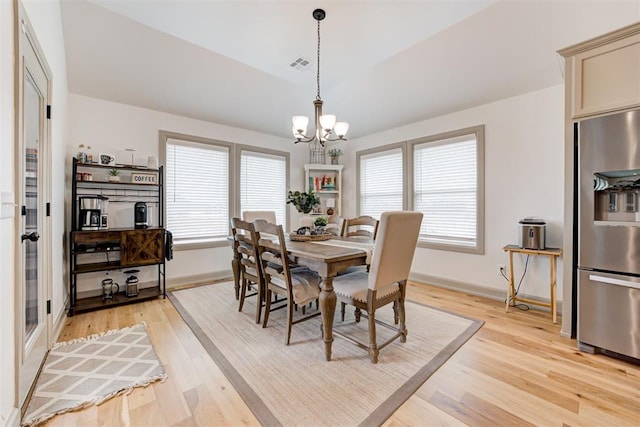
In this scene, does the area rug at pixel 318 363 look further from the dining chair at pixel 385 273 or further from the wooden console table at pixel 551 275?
the wooden console table at pixel 551 275

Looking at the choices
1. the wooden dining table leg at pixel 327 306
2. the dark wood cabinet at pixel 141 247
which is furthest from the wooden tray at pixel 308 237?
the dark wood cabinet at pixel 141 247

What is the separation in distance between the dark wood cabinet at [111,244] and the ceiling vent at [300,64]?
2.20 metres

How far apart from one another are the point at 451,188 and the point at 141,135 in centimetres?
439

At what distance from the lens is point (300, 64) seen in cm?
344

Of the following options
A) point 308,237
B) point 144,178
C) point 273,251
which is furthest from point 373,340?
point 144,178

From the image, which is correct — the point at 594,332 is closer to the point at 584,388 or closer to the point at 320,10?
the point at 584,388

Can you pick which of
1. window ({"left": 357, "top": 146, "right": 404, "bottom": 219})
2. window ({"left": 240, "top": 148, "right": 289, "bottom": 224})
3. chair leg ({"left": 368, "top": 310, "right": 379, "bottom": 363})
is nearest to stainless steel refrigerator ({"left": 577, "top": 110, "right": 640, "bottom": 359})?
chair leg ({"left": 368, "top": 310, "right": 379, "bottom": 363})

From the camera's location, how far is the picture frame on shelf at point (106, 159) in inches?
128

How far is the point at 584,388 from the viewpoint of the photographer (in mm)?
1743

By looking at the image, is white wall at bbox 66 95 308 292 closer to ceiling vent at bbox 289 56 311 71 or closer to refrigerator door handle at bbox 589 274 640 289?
ceiling vent at bbox 289 56 311 71

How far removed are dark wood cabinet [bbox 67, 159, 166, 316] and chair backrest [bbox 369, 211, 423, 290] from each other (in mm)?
2819

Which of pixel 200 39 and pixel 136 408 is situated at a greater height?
pixel 200 39

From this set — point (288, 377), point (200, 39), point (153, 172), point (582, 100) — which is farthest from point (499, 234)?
point (153, 172)
